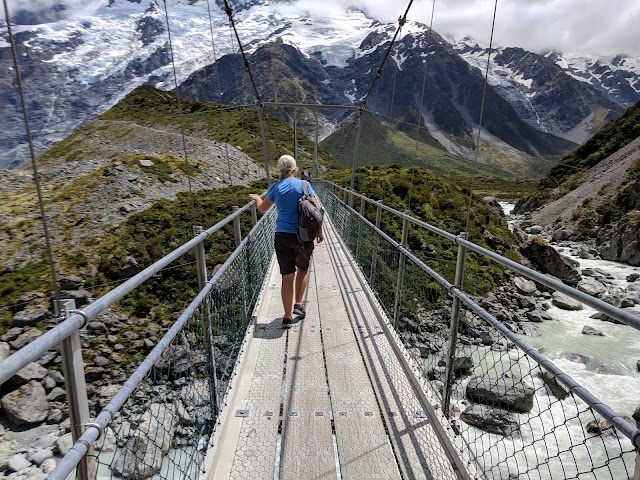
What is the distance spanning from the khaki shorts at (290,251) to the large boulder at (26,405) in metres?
9.22

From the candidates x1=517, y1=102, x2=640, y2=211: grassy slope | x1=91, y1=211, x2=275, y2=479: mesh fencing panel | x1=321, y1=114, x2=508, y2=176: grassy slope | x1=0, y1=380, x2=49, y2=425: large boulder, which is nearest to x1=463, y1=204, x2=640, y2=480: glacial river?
x1=91, y1=211, x2=275, y2=479: mesh fencing panel

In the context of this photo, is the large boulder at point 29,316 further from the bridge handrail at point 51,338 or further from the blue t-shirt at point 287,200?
the bridge handrail at point 51,338

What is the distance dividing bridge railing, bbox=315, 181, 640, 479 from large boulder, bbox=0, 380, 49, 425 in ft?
26.4

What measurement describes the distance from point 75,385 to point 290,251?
258 centimetres

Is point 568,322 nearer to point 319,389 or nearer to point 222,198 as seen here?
point 319,389

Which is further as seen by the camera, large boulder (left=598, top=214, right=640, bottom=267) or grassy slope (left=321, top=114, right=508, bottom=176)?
grassy slope (left=321, top=114, right=508, bottom=176)

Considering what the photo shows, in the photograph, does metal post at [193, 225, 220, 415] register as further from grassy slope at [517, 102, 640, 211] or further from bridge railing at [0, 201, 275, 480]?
grassy slope at [517, 102, 640, 211]

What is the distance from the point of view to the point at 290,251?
3.62 meters

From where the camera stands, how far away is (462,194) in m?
25.2

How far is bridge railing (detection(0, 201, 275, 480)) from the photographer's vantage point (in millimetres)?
1006

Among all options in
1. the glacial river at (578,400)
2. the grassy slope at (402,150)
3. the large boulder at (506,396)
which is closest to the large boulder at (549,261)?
the glacial river at (578,400)

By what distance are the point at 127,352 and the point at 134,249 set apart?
6.27 meters

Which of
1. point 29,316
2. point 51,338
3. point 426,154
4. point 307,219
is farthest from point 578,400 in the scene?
point 426,154

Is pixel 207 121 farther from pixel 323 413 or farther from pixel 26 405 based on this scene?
pixel 323 413
